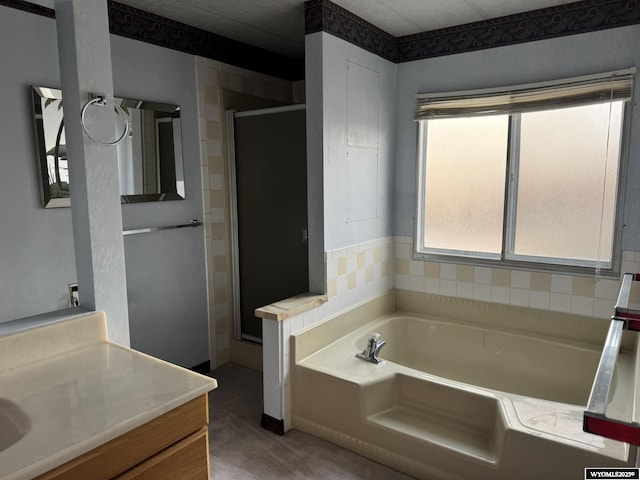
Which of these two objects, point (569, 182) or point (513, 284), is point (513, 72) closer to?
point (569, 182)

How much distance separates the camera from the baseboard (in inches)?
98.8

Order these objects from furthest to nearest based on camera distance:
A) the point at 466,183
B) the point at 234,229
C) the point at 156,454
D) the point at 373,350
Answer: the point at 234,229 < the point at 466,183 < the point at 373,350 < the point at 156,454

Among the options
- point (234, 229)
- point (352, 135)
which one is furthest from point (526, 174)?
point (234, 229)

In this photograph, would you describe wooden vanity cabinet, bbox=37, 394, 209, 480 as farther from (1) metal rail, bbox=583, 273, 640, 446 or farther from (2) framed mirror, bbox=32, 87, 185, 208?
(2) framed mirror, bbox=32, 87, 185, 208

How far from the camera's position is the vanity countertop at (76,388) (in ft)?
3.32

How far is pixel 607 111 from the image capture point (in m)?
2.58

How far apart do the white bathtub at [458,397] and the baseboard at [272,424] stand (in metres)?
0.10

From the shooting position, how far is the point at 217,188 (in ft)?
10.6

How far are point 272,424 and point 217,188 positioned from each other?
161cm

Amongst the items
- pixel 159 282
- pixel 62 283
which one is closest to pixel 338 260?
pixel 159 282

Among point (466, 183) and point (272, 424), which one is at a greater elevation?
point (466, 183)

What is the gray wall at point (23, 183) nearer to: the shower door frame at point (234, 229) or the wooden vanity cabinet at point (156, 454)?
the shower door frame at point (234, 229)

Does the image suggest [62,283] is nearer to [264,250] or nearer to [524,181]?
[264,250]

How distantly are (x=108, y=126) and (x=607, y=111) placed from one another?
2.55 meters
